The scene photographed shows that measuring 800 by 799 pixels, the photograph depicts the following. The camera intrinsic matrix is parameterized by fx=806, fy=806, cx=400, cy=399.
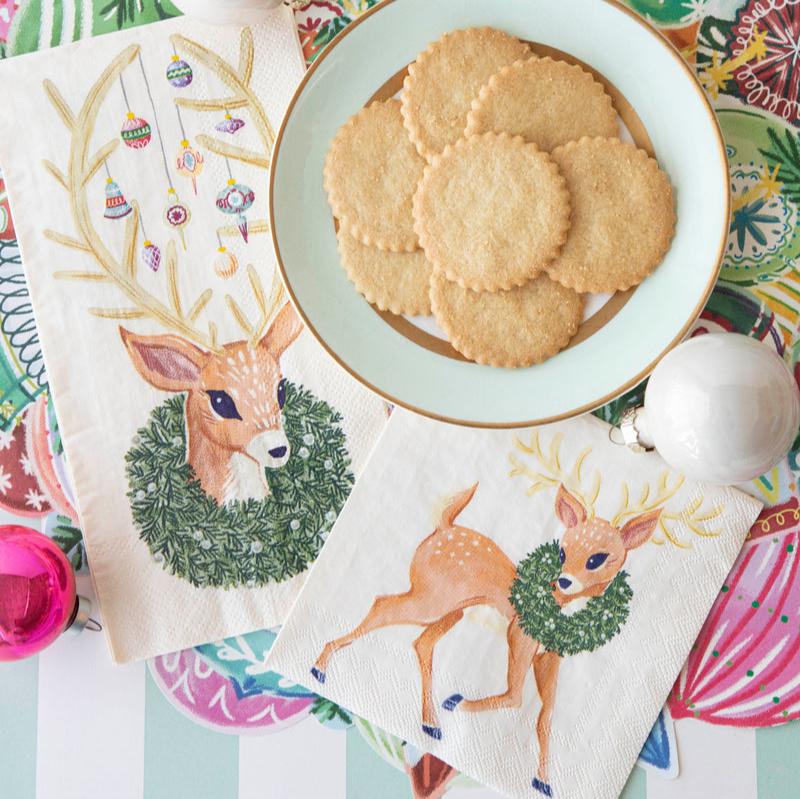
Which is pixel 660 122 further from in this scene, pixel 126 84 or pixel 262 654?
pixel 262 654

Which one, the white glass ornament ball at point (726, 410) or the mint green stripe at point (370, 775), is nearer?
the white glass ornament ball at point (726, 410)

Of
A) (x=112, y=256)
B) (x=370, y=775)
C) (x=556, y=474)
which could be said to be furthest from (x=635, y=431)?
(x=112, y=256)

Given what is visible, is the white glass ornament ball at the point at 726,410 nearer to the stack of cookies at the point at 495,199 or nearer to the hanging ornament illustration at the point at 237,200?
the stack of cookies at the point at 495,199

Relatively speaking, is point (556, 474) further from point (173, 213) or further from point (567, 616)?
point (173, 213)

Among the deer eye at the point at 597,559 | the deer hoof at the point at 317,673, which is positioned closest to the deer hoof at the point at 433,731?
the deer hoof at the point at 317,673

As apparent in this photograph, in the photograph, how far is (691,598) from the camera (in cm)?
79

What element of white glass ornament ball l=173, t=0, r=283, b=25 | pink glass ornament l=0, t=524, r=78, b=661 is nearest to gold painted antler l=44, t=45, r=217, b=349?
white glass ornament ball l=173, t=0, r=283, b=25

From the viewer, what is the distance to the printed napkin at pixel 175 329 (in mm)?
809

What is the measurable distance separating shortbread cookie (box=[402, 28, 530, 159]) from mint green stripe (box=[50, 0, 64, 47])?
1.23 feet

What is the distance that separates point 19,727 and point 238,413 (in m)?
0.40

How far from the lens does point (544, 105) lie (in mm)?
750

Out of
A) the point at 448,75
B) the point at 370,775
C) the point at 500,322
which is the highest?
the point at 448,75

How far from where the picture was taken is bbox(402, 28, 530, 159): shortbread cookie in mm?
752

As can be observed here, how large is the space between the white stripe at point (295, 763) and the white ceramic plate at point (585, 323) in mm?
354
